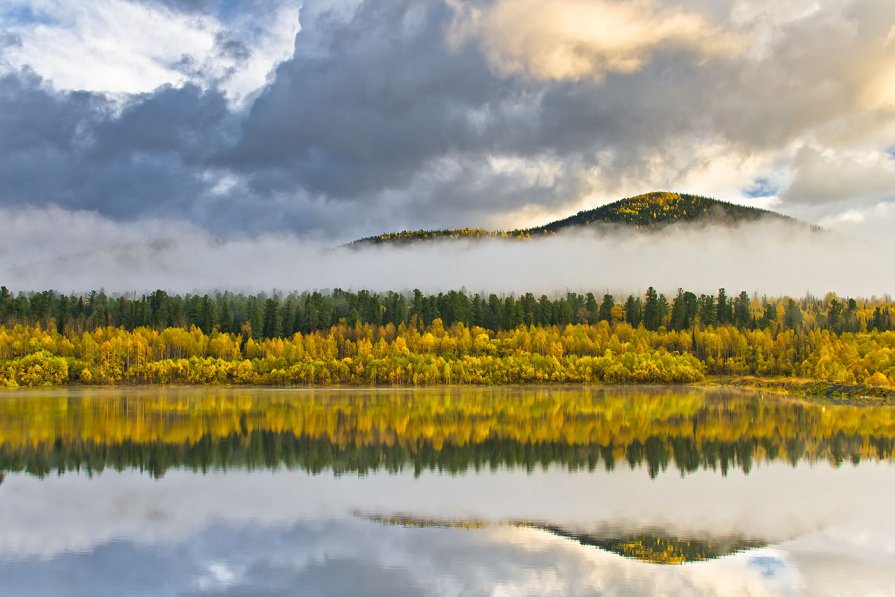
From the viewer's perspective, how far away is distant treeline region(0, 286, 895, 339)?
16000 cm

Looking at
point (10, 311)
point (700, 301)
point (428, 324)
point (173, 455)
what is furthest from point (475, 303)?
point (173, 455)

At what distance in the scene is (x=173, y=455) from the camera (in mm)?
41312

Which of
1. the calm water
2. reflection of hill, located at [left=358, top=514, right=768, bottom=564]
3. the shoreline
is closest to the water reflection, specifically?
the calm water

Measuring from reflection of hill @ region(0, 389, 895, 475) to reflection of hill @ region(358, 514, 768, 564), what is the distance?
37.4ft

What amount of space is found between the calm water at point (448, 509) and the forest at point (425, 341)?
63.5 metres

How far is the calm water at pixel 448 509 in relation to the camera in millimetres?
19875

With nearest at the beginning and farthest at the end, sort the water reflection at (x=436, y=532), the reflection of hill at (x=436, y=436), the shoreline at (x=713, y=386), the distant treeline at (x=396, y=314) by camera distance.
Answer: the water reflection at (x=436, y=532) → the reflection of hill at (x=436, y=436) → the shoreline at (x=713, y=386) → the distant treeline at (x=396, y=314)

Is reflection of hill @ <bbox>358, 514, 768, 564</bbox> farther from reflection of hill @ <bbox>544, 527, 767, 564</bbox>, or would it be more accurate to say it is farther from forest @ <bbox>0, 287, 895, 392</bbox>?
forest @ <bbox>0, 287, 895, 392</bbox>

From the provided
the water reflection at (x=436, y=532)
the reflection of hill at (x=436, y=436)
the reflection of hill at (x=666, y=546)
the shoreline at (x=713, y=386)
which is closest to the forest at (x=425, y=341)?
the shoreline at (x=713, y=386)

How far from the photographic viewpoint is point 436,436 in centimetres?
4812

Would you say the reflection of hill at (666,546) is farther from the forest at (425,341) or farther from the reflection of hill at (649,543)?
the forest at (425,341)

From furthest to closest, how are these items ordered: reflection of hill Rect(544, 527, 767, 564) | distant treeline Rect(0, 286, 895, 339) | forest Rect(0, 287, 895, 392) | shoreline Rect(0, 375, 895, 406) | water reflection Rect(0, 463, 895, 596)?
distant treeline Rect(0, 286, 895, 339) < forest Rect(0, 287, 895, 392) < shoreline Rect(0, 375, 895, 406) < reflection of hill Rect(544, 527, 767, 564) < water reflection Rect(0, 463, 895, 596)

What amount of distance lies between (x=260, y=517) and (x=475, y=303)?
14315cm

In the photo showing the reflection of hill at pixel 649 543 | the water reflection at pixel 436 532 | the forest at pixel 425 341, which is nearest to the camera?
the water reflection at pixel 436 532
